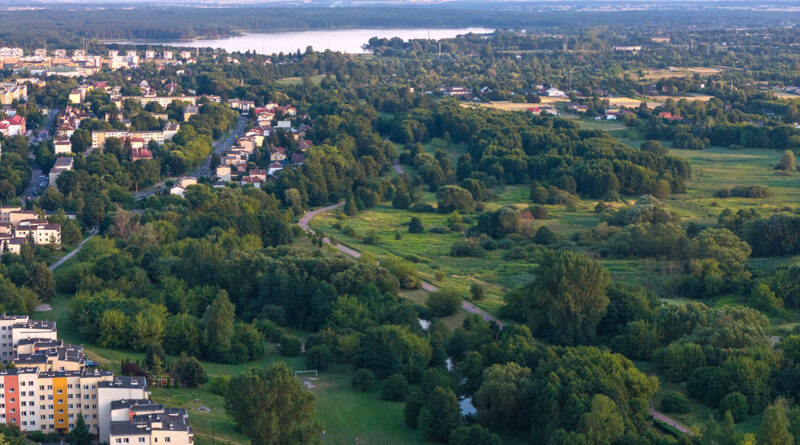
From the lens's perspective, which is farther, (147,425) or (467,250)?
(467,250)

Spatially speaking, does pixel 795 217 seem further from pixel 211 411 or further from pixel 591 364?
pixel 211 411

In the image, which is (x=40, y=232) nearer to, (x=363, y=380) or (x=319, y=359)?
(x=319, y=359)

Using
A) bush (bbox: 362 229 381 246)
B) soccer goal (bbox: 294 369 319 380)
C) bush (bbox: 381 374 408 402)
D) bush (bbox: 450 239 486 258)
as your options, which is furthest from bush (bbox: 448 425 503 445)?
bush (bbox: 362 229 381 246)

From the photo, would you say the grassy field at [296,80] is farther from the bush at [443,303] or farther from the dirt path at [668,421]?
the dirt path at [668,421]

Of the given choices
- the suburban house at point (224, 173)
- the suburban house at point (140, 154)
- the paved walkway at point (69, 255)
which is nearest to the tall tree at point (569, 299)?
the paved walkway at point (69, 255)

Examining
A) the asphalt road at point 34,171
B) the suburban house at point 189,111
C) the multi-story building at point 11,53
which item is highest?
the multi-story building at point 11,53

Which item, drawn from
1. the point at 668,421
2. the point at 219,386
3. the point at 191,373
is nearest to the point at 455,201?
the point at 191,373
